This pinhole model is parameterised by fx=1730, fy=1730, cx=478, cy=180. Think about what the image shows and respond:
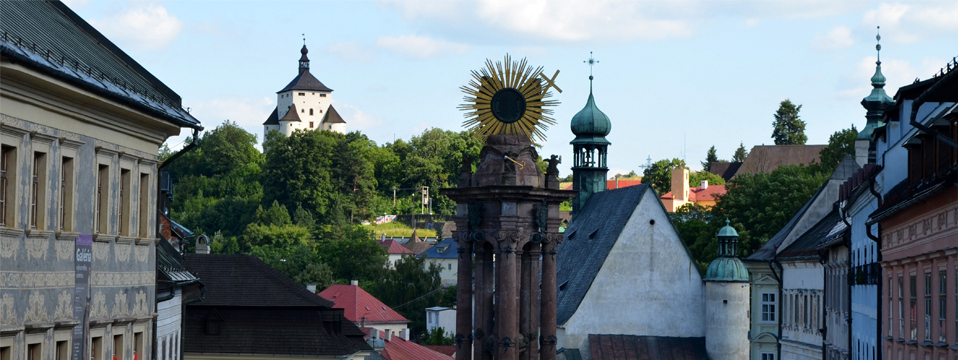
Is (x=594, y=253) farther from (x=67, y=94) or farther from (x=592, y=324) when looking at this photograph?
(x=67, y=94)

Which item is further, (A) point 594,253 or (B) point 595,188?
(B) point 595,188

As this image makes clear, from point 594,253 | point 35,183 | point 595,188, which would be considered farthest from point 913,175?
point 595,188

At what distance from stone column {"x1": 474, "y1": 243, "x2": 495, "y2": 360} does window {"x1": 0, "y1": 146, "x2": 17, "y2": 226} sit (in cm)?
1535

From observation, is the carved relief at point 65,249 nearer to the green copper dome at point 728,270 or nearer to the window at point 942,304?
→ the window at point 942,304

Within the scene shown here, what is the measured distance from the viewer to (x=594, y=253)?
74.0 metres

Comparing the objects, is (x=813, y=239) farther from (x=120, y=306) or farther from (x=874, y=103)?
(x=120, y=306)

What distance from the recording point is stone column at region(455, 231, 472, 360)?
33.5 m

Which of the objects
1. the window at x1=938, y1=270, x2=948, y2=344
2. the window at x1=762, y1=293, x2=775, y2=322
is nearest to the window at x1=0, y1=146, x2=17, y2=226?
the window at x1=938, y1=270, x2=948, y2=344

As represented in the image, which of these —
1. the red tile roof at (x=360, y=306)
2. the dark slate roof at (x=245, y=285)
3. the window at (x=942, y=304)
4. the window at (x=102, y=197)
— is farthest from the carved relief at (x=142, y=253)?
the red tile roof at (x=360, y=306)

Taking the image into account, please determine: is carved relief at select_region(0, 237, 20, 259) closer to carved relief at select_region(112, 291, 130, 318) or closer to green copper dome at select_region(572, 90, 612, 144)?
carved relief at select_region(112, 291, 130, 318)

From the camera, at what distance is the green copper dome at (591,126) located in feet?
283

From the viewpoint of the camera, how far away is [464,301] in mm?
33938

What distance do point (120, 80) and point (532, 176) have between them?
40.0ft

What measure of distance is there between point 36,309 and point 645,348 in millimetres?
53574
